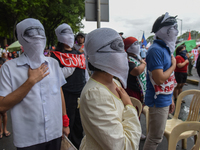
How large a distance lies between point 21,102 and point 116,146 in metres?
0.92

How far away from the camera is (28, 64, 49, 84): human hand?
4.67 feet

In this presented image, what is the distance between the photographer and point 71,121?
8.29 ft

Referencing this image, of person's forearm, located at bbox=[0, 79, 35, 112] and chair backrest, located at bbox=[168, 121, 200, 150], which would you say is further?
chair backrest, located at bbox=[168, 121, 200, 150]

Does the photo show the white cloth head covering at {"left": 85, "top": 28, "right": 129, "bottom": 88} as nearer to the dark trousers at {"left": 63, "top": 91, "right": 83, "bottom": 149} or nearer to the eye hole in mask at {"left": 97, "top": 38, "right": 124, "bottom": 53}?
the eye hole in mask at {"left": 97, "top": 38, "right": 124, "bottom": 53}

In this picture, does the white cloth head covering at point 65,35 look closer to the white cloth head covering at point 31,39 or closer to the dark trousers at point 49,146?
the white cloth head covering at point 31,39

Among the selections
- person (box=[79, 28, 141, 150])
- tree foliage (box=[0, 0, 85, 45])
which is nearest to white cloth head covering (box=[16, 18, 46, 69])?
person (box=[79, 28, 141, 150])

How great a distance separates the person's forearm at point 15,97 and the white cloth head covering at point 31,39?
0.65ft

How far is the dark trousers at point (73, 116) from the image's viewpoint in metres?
2.49

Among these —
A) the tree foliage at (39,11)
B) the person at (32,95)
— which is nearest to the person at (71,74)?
the person at (32,95)

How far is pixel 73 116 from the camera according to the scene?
2.55m

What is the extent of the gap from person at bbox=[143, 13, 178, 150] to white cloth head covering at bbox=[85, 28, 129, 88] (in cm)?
97

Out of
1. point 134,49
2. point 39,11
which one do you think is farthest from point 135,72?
point 39,11

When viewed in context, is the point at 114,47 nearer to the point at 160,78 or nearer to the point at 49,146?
the point at 160,78

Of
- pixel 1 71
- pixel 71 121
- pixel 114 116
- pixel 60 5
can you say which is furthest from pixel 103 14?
pixel 60 5
